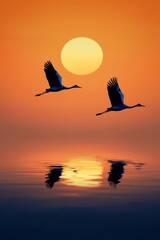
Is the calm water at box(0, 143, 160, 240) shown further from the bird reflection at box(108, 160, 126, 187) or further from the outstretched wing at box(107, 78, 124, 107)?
the outstretched wing at box(107, 78, 124, 107)

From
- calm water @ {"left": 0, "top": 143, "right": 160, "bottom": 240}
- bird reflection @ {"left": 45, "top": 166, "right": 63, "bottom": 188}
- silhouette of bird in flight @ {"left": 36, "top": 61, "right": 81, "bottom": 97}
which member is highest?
silhouette of bird in flight @ {"left": 36, "top": 61, "right": 81, "bottom": 97}

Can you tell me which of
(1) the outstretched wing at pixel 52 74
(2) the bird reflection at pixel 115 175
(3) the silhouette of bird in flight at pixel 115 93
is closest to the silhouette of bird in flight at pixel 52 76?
(1) the outstretched wing at pixel 52 74

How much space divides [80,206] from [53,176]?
16.4 metres

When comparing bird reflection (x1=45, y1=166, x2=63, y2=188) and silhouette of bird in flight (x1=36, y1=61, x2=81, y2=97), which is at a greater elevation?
silhouette of bird in flight (x1=36, y1=61, x2=81, y2=97)

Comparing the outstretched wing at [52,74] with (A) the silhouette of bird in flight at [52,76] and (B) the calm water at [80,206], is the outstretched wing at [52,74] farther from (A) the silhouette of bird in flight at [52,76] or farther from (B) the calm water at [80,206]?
(B) the calm water at [80,206]

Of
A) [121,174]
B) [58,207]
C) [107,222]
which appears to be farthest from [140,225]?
[121,174]

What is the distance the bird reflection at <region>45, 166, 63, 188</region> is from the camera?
4681 centimetres

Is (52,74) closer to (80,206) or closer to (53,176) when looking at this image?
(53,176)

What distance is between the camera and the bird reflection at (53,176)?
Answer: 1843 inches

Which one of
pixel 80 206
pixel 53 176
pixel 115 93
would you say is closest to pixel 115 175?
pixel 53 176

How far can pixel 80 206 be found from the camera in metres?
36.1

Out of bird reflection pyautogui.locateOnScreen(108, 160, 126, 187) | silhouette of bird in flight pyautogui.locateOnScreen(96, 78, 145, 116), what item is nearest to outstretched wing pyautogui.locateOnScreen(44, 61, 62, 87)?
silhouette of bird in flight pyautogui.locateOnScreen(96, 78, 145, 116)

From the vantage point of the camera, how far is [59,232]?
29938mm

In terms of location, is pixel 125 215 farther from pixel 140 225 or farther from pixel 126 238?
pixel 126 238
